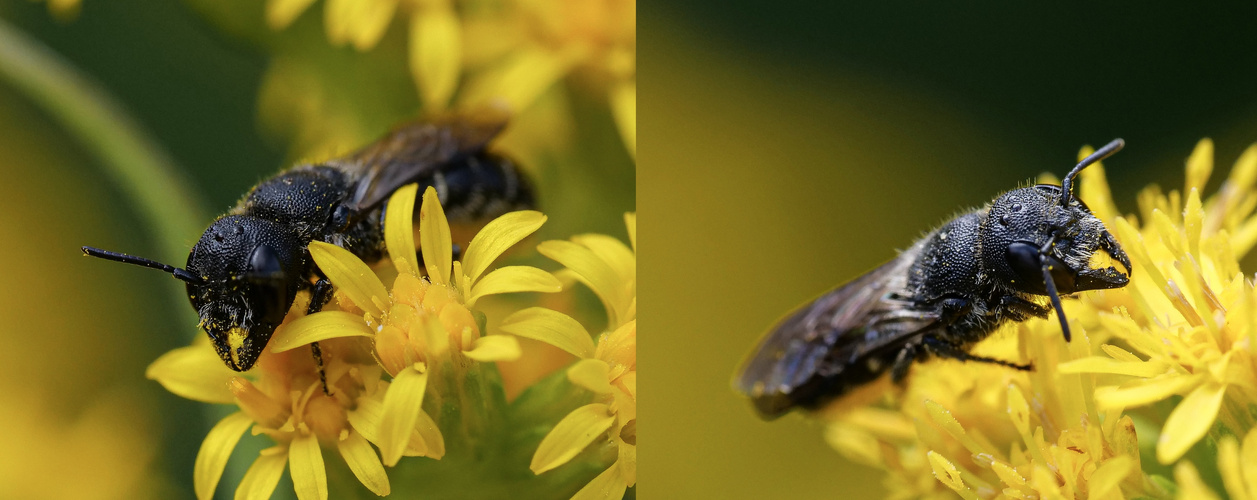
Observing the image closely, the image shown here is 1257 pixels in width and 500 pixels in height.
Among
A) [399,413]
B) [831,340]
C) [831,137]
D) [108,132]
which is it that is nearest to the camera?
[399,413]

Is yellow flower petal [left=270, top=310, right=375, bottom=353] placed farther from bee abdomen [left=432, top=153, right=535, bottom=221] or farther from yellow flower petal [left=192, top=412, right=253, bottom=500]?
bee abdomen [left=432, top=153, right=535, bottom=221]

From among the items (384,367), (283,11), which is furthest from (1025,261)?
(283,11)

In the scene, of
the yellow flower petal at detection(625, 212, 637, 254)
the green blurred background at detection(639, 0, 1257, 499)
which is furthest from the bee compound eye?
the yellow flower petal at detection(625, 212, 637, 254)

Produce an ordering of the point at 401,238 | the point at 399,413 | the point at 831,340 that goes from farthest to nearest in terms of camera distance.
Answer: the point at 831,340 → the point at 401,238 → the point at 399,413

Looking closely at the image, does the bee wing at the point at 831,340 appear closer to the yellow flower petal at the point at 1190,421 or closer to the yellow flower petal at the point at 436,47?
the yellow flower petal at the point at 1190,421

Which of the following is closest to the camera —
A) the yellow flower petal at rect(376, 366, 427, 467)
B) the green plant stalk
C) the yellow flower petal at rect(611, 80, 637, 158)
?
the yellow flower petal at rect(376, 366, 427, 467)

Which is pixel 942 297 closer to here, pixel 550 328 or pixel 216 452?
pixel 550 328

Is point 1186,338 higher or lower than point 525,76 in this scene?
lower
